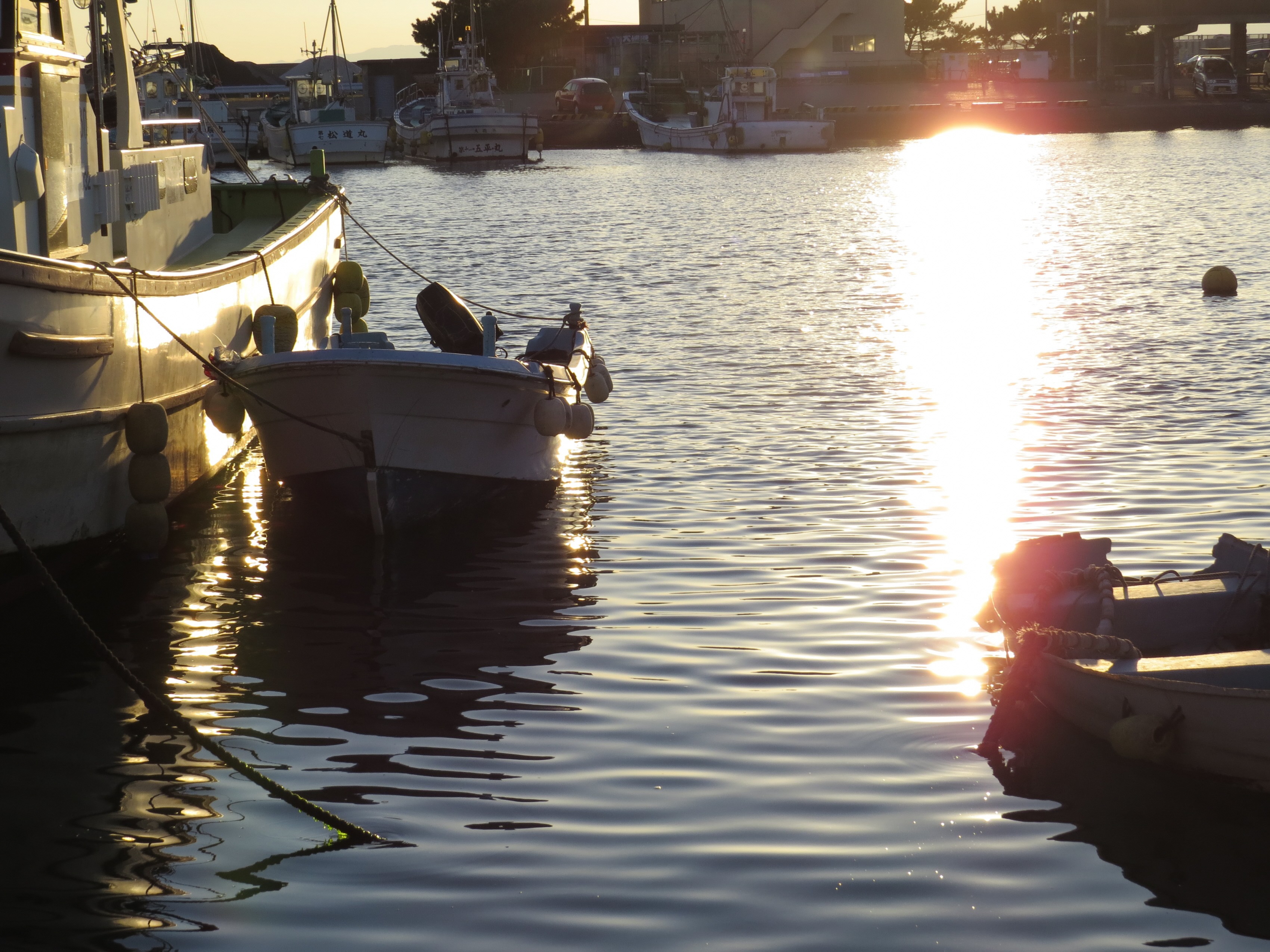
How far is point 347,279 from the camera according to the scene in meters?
17.9

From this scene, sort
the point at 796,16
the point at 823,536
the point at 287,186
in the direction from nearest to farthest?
1. the point at 823,536
2. the point at 287,186
3. the point at 796,16

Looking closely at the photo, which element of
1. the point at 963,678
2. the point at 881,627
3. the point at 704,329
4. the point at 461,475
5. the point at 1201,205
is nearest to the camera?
the point at 963,678

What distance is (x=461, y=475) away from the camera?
10.9 metres

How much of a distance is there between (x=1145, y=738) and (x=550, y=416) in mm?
5668

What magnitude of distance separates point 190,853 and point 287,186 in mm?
14057

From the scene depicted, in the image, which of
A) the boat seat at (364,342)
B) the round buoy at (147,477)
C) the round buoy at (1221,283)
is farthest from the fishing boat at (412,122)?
the round buoy at (147,477)

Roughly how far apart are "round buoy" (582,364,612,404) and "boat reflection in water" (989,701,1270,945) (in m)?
7.69

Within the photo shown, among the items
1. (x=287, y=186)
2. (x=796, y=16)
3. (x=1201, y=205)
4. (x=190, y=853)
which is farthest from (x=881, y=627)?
(x=796, y=16)

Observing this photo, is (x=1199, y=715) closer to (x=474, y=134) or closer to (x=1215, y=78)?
(x=474, y=134)

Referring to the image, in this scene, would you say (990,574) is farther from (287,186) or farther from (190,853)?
(287,186)

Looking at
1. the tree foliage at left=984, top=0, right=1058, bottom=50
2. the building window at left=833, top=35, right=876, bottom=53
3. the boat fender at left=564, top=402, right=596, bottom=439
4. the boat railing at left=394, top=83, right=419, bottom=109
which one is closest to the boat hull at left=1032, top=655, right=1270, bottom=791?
the boat fender at left=564, top=402, right=596, bottom=439

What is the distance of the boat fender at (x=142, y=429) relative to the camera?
9664 millimetres

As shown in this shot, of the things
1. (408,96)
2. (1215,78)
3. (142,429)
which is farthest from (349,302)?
(408,96)

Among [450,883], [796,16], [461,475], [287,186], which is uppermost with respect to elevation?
[796,16]
